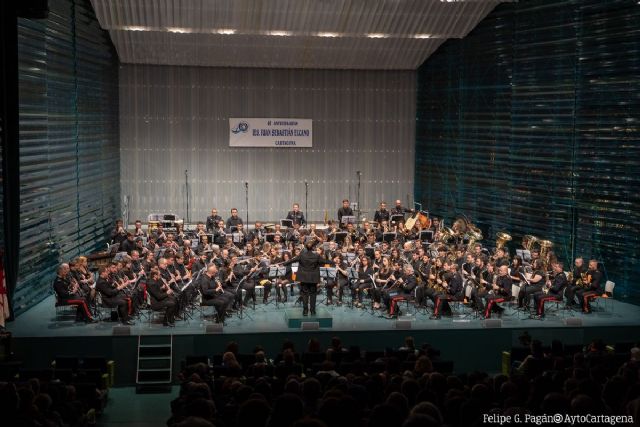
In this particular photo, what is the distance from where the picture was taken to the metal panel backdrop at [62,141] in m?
16.6

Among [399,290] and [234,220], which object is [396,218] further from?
[399,290]

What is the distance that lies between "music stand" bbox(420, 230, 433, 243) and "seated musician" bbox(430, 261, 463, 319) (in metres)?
4.59

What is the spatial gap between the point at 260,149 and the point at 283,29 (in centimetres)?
572

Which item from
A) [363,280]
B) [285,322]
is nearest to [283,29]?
A: [363,280]

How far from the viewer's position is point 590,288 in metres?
16.8

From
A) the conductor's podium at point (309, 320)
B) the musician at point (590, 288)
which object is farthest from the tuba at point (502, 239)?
the conductor's podium at point (309, 320)

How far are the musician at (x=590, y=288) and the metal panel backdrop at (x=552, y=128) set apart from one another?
1178mm

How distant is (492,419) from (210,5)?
61.6 ft

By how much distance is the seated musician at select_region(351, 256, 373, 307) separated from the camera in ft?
57.2

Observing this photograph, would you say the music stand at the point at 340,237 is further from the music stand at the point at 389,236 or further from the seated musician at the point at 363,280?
the seated musician at the point at 363,280

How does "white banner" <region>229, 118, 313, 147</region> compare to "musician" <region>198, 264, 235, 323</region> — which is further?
"white banner" <region>229, 118, 313, 147</region>

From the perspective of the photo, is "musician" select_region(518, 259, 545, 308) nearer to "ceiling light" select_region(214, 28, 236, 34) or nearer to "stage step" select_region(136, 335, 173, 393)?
"stage step" select_region(136, 335, 173, 393)

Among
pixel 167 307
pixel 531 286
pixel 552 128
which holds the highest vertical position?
pixel 552 128

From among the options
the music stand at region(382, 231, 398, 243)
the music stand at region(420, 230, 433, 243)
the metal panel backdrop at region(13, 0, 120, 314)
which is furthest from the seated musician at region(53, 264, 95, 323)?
the music stand at region(420, 230, 433, 243)
